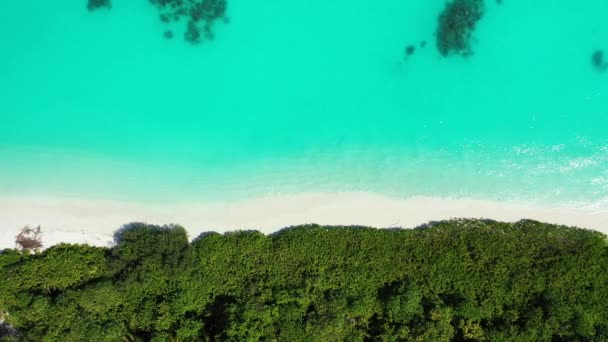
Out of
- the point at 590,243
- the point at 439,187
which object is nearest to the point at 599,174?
the point at 590,243

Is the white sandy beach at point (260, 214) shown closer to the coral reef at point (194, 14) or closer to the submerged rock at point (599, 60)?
the submerged rock at point (599, 60)

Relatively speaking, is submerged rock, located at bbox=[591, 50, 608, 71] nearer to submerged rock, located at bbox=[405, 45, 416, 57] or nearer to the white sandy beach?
the white sandy beach

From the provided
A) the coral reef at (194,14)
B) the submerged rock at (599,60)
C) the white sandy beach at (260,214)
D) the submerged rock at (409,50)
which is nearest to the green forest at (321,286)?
the white sandy beach at (260,214)

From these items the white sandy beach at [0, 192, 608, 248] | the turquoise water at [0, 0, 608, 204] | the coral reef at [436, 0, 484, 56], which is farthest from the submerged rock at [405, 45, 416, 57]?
the white sandy beach at [0, 192, 608, 248]

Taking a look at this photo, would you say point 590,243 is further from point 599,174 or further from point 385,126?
point 385,126

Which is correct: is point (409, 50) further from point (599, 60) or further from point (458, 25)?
point (599, 60)

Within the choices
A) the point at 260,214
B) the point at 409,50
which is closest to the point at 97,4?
the point at 260,214
